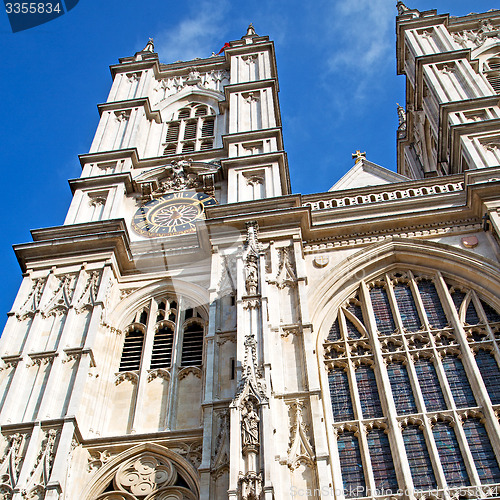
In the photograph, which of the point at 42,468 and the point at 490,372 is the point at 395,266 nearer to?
the point at 490,372

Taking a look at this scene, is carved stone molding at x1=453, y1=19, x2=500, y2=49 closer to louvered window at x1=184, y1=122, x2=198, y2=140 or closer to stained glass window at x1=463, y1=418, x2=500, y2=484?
louvered window at x1=184, y1=122, x2=198, y2=140

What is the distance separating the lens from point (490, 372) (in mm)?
16500

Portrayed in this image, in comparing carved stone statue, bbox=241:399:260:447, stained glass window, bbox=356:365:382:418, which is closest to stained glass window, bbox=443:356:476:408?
stained glass window, bbox=356:365:382:418

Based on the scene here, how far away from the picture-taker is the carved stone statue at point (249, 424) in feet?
43.7

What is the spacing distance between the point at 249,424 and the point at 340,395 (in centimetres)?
347

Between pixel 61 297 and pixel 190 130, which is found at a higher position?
pixel 190 130

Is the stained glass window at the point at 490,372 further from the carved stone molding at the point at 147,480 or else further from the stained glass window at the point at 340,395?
the carved stone molding at the point at 147,480

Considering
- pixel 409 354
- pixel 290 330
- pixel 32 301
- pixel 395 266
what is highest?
pixel 395 266

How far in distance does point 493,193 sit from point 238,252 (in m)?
6.36

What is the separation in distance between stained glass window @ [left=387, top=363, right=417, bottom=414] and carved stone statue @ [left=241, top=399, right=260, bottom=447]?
3588 mm

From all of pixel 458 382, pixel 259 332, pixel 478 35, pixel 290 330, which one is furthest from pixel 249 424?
pixel 478 35

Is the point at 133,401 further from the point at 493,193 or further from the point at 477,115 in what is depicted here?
the point at 477,115

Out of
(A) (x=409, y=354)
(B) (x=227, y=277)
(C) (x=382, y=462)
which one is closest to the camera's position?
(C) (x=382, y=462)

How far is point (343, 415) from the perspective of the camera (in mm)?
16062
